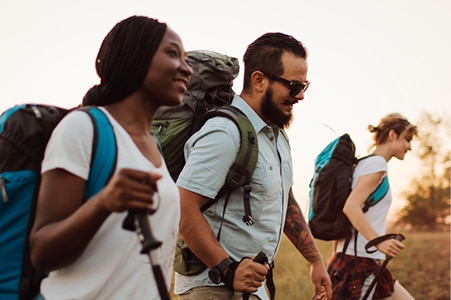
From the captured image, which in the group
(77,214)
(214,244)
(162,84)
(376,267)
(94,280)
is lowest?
(376,267)

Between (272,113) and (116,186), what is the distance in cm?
236

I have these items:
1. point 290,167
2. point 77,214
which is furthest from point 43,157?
point 290,167

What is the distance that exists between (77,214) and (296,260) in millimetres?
12506

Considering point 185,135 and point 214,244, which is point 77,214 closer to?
point 214,244

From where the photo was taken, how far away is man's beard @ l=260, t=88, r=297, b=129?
4.34 metres

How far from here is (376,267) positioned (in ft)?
20.7

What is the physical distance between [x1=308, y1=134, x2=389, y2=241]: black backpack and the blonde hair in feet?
2.05

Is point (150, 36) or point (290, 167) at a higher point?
point (150, 36)

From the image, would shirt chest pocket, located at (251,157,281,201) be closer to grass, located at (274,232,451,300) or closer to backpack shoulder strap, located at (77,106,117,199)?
backpack shoulder strap, located at (77,106,117,199)

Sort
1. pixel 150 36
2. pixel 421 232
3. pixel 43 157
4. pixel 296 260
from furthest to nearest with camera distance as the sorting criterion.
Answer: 1. pixel 421 232
2. pixel 296 260
3. pixel 150 36
4. pixel 43 157

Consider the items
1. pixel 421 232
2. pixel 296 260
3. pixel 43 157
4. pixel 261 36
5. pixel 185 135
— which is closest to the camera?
pixel 43 157

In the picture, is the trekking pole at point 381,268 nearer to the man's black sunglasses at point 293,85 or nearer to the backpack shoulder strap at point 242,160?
the man's black sunglasses at point 293,85

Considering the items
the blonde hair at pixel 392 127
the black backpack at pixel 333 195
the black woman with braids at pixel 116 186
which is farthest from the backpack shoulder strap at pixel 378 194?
the black woman with braids at pixel 116 186

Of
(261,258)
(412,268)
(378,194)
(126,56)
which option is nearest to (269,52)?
(261,258)
